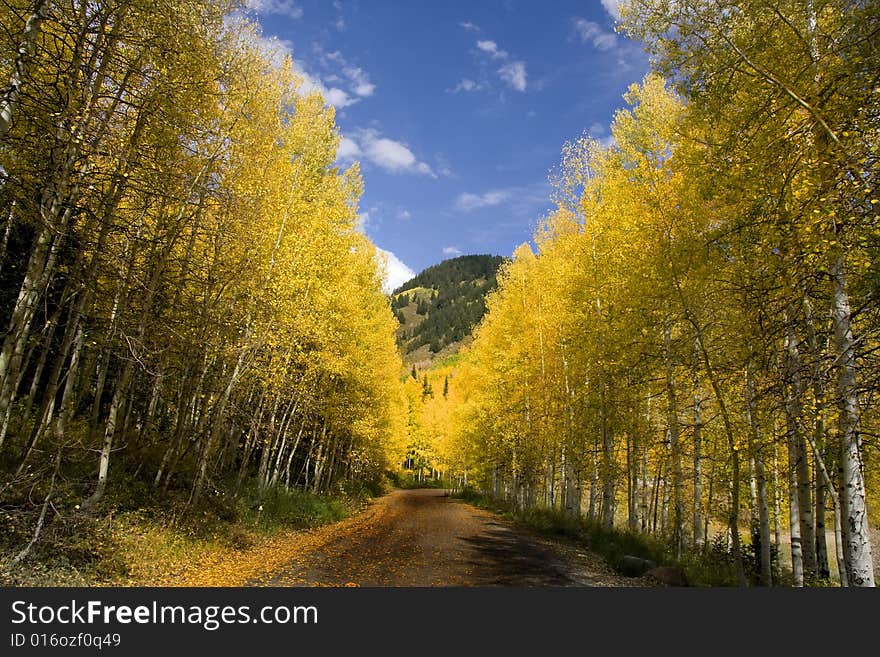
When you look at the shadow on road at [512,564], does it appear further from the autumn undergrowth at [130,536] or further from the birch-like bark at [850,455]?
the autumn undergrowth at [130,536]

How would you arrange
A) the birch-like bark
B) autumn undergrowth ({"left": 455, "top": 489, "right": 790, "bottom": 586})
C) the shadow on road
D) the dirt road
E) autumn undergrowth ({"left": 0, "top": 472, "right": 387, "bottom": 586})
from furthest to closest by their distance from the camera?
autumn undergrowth ({"left": 455, "top": 489, "right": 790, "bottom": 586}) < the shadow on road < the dirt road < autumn undergrowth ({"left": 0, "top": 472, "right": 387, "bottom": 586}) < the birch-like bark

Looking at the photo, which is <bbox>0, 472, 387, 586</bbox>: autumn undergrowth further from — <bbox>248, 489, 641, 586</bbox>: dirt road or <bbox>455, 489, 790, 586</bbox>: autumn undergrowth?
<bbox>455, 489, 790, 586</bbox>: autumn undergrowth

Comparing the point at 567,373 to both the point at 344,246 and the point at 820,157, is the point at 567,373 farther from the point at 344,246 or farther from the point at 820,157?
the point at 820,157

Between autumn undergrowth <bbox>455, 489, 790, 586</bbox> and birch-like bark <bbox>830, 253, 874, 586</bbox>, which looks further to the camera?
autumn undergrowth <bbox>455, 489, 790, 586</bbox>

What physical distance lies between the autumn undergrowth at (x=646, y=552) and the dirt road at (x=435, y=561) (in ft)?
1.72

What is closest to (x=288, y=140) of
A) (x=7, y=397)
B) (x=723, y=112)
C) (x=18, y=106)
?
(x=18, y=106)

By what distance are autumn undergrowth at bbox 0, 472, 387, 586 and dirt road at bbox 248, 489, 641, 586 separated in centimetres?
157

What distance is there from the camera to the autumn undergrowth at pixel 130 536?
5996 mm

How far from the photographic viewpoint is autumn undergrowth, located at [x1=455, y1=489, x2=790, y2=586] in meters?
9.41

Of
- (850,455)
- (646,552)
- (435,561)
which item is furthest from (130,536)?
(646,552)

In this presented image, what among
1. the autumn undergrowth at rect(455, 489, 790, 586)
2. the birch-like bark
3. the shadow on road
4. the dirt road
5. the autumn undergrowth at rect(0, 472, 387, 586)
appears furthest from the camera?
the autumn undergrowth at rect(455, 489, 790, 586)

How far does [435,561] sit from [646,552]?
17.0 ft

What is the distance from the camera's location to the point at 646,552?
1092 cm

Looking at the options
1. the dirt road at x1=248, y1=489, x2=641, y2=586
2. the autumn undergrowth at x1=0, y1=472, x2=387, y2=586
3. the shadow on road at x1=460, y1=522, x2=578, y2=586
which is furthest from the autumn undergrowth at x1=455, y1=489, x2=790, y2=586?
the autumn undergrowth at x1=0, y1=472, x2=387, y2=586
